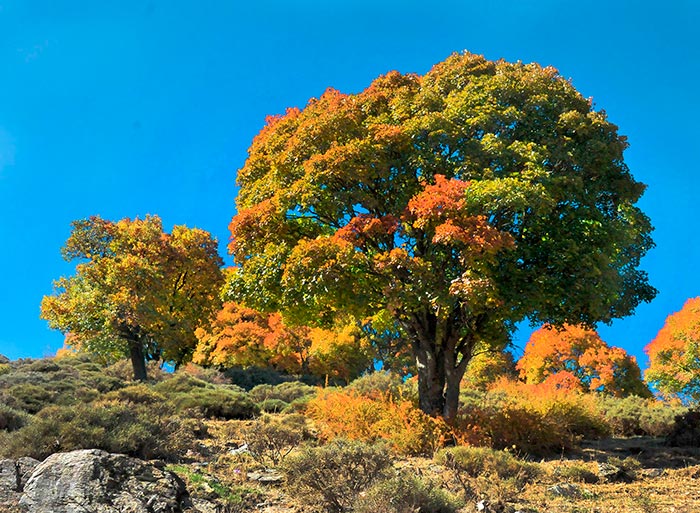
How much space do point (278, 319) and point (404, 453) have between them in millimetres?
28257

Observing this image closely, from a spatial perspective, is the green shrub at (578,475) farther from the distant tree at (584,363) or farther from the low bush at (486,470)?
the distant tree at (584,363)

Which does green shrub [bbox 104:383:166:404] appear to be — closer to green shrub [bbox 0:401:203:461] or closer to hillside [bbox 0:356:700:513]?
hillside [bbox 0:356:700:513]

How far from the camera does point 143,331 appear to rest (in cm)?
2959

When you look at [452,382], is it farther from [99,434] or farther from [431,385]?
[99,434]

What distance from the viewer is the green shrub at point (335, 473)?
23.7 feet

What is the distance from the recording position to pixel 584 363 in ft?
110

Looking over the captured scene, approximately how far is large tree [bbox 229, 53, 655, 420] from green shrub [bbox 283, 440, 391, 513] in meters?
5.21

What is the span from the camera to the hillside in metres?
7.41

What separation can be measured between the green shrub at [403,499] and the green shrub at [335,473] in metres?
0.24

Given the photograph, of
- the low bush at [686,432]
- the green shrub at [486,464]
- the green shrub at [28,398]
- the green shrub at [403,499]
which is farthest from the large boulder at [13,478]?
the low bush at [686,432]

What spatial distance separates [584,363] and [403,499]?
98.2 ft

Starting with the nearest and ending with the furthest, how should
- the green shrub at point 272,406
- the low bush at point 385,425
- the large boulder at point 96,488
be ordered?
1. the large boulder at point 96,488
2. the low bush at point 385,425
3. the green shrub at point 272,406

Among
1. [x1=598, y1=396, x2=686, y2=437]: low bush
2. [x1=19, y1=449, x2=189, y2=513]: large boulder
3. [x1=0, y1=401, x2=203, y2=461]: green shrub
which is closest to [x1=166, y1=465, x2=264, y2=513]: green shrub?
[x1=19, y1=449, x2=189, y2=513]: large boulder

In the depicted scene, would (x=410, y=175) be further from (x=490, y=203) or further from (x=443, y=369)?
(x=443, y=369)
